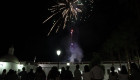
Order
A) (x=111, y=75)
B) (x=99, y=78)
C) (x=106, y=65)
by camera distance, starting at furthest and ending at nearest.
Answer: (x=106, y=65), (x=111, y=75), (x=99, y=78)

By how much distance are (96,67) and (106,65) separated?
105 ft

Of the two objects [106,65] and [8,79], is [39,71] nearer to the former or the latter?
[8,79]

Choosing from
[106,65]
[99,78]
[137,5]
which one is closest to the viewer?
[137,5]

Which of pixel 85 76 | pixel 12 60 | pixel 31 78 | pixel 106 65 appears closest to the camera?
pixel 85 76

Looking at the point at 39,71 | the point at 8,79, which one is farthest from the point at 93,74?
the point at 8,79

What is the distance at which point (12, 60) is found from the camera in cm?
4244

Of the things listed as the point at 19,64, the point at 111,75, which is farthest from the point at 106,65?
the point at 111,75

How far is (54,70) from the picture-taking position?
11320 mm

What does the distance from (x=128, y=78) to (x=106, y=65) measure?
30.4 m

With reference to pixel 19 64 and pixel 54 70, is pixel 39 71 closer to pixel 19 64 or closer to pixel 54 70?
pixel 54 70

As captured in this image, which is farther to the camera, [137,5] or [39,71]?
[39,71]

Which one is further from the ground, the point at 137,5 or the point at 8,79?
the point at 137,5

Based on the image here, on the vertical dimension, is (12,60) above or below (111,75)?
above

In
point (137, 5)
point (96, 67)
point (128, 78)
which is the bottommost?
point (128, 78)
